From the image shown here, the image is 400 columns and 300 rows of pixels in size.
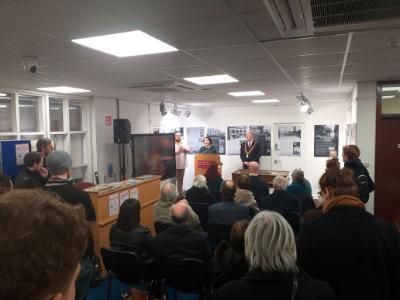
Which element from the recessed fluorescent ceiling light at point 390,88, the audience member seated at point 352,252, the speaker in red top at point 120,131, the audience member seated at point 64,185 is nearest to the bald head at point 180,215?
the audience member seated at point 64,185

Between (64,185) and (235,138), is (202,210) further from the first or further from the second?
(235,138)

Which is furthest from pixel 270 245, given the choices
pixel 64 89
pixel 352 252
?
pixel 64 89

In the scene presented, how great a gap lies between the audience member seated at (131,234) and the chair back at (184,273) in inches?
11.1

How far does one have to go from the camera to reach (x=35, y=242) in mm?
587

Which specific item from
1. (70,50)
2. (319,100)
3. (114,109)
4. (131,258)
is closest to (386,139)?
(319,100)

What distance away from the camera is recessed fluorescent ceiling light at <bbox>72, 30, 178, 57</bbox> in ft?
8.00

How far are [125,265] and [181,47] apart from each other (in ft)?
6.28

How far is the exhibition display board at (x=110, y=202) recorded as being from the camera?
144 inches

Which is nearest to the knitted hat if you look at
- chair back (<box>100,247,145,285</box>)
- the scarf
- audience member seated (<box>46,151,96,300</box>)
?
audience member seated (<box>46,151,96,300</box>)

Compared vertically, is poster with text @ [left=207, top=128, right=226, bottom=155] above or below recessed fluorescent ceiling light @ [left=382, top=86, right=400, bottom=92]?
below

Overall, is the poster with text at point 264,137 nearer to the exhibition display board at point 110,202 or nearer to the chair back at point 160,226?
the exhibition display board at point 110,202

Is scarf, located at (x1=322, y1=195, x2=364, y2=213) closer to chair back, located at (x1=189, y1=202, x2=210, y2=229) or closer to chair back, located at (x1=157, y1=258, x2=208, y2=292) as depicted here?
chair back, located at (x1=157, y1=258, x2=208, y2=292)

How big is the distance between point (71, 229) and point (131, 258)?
7.07ft

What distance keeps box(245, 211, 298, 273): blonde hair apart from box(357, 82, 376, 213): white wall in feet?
13.6
